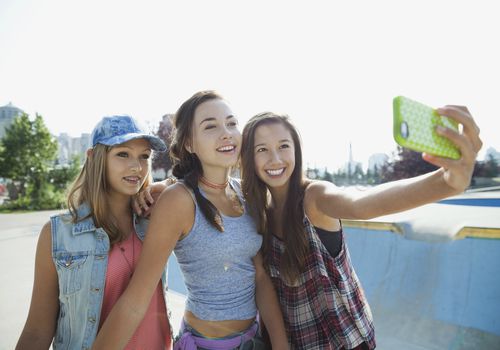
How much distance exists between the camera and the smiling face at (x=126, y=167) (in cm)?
174

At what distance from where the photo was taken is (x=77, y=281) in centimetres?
163

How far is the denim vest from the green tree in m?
24.7

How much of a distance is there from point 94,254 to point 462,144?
69.1 inches

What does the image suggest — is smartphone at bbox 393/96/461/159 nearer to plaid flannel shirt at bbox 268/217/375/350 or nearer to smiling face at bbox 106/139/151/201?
plaid flannel shirt at bbox 268/217/375/350

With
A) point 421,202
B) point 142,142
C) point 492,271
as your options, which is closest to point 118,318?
point 142,142

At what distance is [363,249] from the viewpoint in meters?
5.34

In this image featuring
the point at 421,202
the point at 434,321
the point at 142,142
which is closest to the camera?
the point at 421,202

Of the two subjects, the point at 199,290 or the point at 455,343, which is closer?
the point at 199,290

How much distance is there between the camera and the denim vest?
5.30ft

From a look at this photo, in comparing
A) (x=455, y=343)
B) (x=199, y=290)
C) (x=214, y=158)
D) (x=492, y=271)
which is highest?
(x=214, y=158)

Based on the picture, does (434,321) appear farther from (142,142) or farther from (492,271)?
(142,142)

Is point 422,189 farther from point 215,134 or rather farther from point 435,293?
point 435,293

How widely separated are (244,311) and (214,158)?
894mm

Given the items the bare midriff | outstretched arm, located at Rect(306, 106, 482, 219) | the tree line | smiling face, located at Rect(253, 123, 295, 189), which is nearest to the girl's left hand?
outstretched arm, located at Rect(306, 106, 482, 219)
